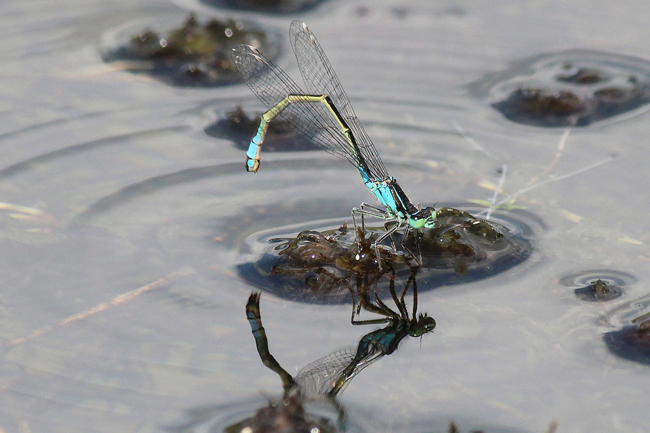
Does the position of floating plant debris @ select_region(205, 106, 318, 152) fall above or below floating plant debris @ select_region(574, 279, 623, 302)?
above

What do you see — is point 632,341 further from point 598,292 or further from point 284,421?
point 284,421

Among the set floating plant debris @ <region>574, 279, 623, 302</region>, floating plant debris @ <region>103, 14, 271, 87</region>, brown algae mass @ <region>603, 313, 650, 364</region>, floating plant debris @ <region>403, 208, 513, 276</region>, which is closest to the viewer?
brown algae mass @ <region>603, 313, 650, 364</region>

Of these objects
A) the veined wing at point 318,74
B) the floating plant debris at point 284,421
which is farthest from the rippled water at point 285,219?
the veined wing at point 318,74

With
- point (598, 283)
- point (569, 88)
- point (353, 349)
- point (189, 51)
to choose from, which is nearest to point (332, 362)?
point (353, 349)

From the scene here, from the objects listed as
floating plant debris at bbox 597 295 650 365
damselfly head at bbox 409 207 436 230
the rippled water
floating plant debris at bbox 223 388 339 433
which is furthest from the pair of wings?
floating plant debris at bbox 223 388 339 433

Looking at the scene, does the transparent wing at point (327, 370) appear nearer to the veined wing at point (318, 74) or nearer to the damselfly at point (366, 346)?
the damselfly at point (366, 346)

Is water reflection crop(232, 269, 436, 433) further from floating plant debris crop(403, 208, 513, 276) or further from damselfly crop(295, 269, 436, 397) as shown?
floating plant debris crop(403, 208, 513, 276)

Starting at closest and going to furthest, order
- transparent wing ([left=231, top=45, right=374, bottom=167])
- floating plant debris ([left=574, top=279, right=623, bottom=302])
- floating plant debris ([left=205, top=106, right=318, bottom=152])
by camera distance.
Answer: floating plant debris ([left=574, top=279, right=623, bottom=302]), transparent wing ([left=231, top=45, right=374, bottom=167]), floating plant debris ([left=205, top=106, right=318, bottom=152])
